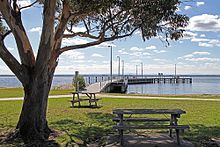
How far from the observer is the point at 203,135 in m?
9.51

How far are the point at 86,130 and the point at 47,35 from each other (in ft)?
10.3

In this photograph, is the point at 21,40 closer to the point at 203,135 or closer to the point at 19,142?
the point at 19,142

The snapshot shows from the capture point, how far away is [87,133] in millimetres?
9641

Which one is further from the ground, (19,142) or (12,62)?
(12,62)

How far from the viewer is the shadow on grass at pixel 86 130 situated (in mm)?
8562

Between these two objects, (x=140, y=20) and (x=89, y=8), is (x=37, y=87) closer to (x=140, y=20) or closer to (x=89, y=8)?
(x=89, y=8)

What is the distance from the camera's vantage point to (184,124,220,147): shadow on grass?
8477 millimetres

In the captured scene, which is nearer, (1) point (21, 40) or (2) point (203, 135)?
(1) point (21, 40)

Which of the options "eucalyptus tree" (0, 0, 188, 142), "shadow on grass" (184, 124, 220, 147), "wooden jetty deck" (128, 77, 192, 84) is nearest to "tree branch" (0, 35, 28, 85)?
"eucalyptus tree" (0, 0, 188, 142)

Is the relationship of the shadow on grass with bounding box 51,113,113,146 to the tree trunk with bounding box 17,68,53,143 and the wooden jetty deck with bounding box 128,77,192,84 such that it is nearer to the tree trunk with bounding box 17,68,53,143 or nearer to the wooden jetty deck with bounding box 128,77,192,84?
the tree trunk with bounding box 17,68,53,143

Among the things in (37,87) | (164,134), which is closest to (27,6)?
(37,87)

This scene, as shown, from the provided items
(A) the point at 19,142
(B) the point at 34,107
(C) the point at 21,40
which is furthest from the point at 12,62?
(A) the point at 19,142

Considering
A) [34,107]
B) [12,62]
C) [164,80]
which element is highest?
[12,62]

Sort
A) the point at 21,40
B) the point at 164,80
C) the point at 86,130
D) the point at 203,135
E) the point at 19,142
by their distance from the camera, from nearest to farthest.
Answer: the point at 19,142 < the point at 21,40 < the point at 203,135 < the point at 86,130 < the point at 164,80
